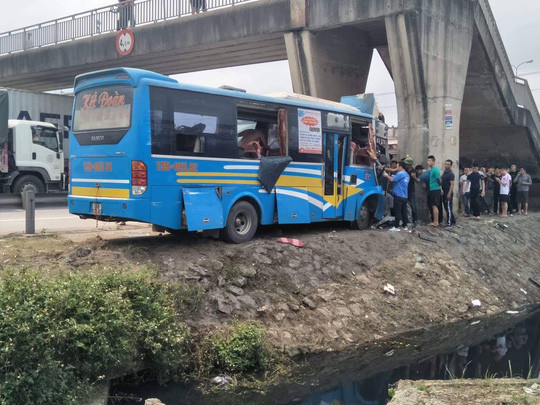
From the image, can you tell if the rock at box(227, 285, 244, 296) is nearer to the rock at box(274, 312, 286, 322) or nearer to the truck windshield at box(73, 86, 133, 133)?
the rock at box(274, 312, 286, 322)

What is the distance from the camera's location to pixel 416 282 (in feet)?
36.0

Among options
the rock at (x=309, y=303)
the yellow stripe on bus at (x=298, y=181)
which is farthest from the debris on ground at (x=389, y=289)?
the yellow stripe on bus at (x=298, y=181)

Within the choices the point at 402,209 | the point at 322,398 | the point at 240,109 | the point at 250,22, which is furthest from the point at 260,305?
the point at 250,22

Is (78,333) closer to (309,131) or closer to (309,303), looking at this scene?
(309,303)

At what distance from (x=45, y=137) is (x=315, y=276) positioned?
1323cm

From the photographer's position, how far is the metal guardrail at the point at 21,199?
14.7 meters

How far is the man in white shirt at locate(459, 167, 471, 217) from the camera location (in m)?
18.7

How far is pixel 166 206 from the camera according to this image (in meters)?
8.69

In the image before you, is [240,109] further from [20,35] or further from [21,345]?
[20,35]

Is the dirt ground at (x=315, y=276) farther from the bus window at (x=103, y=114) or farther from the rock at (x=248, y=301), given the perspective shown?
the bus window at (x=103, y=114)

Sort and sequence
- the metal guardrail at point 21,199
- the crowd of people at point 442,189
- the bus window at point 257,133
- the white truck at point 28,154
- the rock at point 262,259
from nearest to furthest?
1. the rock at point 262,259
2. the bus window at point 257,133
3. the crowd of people at point 442,189
4. the metal guardrail at point 21,199
5. the white truck at point 28,154

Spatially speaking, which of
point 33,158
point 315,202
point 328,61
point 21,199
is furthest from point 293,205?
point 33,158

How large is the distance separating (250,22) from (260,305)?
12303mm

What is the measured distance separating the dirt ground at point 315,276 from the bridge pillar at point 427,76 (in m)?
4.13
